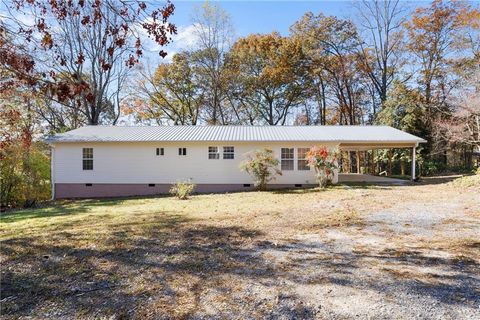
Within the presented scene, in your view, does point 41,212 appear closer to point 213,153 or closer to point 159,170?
point 159,170

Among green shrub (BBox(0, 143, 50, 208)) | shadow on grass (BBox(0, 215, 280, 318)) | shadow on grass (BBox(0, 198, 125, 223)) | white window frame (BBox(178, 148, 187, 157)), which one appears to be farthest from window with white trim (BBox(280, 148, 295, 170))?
green shrub (BBox(0, 143, 50, 208))

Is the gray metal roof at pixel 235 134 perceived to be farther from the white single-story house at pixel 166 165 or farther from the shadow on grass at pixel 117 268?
the shadow on grass at pixel 117 268

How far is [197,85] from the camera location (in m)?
27.4

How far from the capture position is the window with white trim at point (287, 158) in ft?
50.1

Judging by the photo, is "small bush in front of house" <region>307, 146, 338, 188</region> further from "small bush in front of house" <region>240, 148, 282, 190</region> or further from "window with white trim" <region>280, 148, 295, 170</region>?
"small bush in front of house" <region>240, 148, 282, 190</region>

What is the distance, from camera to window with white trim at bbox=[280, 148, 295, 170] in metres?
15.3

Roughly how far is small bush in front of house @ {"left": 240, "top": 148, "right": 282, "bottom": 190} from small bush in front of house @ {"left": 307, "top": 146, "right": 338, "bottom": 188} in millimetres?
1610

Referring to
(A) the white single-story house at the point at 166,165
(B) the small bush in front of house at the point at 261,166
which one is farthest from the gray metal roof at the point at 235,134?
(B) the small bush in front of house at the point at 261,166

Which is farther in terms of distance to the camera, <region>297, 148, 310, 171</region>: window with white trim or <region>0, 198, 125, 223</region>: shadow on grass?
<region>297, 148, 310, 171</region>: window with white trim

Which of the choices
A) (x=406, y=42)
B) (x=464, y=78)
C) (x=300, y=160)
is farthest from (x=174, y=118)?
(x=464, y=78)

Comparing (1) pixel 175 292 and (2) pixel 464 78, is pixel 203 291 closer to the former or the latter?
(1) pixel 175 292

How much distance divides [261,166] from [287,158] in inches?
74.2

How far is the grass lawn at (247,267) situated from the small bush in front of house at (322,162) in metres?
6.68

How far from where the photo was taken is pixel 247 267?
4105 millimetres
